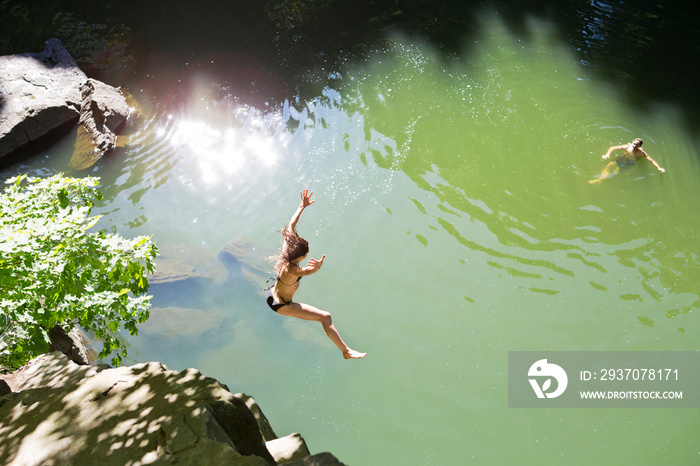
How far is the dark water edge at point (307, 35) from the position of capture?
965cm

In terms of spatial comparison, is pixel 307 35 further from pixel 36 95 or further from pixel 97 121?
pixel 36 95

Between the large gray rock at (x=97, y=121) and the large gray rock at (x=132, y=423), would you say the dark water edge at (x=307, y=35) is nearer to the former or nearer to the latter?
the large gray rock at (x=97, y=121)

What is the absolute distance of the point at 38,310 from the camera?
3.56 meters

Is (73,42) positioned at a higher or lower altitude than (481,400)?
higher

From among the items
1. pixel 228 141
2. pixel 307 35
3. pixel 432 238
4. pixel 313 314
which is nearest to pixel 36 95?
pixel 228 141

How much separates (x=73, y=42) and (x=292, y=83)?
4.78m

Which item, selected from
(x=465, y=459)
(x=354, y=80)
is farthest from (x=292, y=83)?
(x=465, y=459)

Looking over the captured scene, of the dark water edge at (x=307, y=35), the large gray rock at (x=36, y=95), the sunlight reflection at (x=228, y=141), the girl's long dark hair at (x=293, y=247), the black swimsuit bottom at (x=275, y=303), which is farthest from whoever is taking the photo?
the dark water edge at (x=307, y=35)

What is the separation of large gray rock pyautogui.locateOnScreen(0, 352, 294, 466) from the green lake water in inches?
82.8

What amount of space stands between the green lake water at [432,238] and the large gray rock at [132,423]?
2.10 m

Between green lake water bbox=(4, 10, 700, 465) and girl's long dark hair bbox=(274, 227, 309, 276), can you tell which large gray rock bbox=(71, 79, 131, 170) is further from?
girl's long dark hair bbox=(274, 227, 309, 276)

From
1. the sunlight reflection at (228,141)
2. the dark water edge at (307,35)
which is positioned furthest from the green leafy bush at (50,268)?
the dark water edge at (307,35)

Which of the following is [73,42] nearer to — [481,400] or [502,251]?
[502,251]

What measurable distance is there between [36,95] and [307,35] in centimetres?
506
